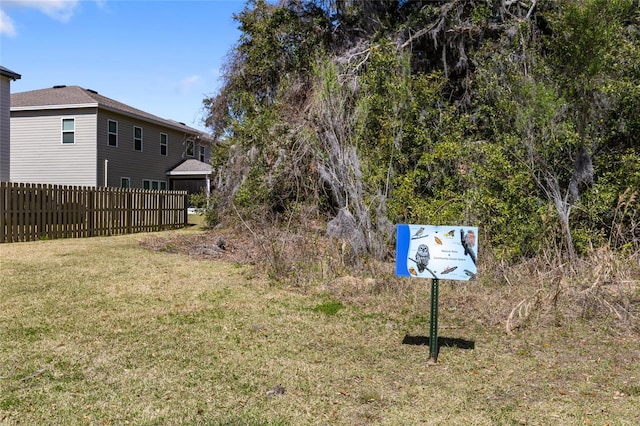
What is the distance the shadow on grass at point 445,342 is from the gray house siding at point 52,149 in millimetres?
20345

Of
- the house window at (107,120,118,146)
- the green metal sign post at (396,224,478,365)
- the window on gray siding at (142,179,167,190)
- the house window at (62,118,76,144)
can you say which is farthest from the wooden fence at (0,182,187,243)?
the green metal sign post at (396,224,478,365)

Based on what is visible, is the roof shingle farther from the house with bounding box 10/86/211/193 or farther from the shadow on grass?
the shadow on grass

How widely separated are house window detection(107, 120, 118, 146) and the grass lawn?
1728 cm

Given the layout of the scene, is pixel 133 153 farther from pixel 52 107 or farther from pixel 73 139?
pixel 52 107

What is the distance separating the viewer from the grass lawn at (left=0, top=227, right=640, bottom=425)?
3.58 meters

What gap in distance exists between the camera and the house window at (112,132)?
23.6 m

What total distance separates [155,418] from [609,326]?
4.90 meters

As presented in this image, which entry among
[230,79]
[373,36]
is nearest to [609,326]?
[373,36]

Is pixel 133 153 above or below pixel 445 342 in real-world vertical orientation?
above

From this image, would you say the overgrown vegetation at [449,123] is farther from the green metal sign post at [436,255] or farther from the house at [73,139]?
the house at [73,139]

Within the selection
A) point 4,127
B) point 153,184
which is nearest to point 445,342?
point 4,127

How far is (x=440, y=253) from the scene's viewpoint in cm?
466

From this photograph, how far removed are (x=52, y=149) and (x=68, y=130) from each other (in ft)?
3.79

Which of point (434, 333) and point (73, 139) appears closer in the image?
point (434, 333)
